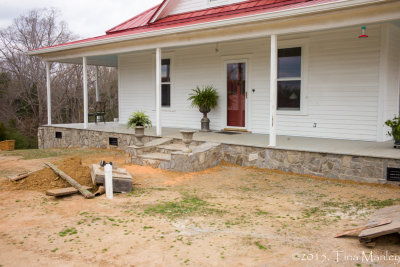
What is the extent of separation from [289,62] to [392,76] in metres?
2.27

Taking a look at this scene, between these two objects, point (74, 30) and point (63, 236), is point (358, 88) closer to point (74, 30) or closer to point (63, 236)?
point (63, 236)

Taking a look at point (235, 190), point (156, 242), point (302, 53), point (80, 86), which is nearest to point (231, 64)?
point (302, 53)

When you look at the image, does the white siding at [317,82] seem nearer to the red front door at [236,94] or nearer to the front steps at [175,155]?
the red front door at [236,94]

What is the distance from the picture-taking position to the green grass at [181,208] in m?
4.52

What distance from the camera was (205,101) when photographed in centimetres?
977

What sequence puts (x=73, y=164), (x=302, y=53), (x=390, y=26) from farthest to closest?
(x=302, y=53) < (x=390, y=26) < (x=73, y=164)

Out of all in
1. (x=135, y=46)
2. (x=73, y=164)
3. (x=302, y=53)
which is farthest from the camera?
(x=135, y=46)

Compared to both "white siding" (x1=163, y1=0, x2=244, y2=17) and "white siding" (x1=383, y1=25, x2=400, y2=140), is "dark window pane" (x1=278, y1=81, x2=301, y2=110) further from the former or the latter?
"white siding" (x1=163, y1=0, x2=244, y2=17)

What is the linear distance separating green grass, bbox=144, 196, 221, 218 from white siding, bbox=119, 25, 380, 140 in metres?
4.43

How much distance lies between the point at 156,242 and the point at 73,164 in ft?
10.9

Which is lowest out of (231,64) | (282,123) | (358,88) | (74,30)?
(282,123)

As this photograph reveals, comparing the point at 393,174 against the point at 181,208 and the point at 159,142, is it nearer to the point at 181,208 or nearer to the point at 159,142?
the point at 181,208

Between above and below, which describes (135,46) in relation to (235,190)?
above

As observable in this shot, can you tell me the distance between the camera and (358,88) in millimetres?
7719
